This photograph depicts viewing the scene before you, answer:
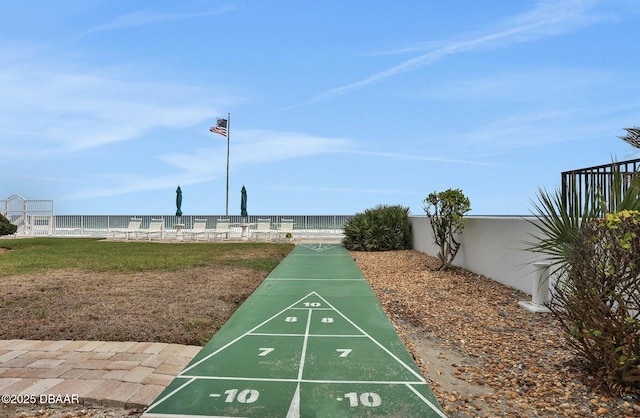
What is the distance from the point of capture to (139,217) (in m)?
23.5

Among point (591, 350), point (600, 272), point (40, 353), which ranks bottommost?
point (40, 353)

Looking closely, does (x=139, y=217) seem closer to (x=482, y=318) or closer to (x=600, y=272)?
(x=482, y=318)

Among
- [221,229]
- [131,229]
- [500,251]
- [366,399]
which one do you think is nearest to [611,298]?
[366,399]

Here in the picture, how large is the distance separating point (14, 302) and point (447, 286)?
713 cm

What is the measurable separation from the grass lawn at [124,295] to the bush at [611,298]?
3.68m

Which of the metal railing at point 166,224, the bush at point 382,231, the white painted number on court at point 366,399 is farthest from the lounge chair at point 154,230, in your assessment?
the white painted number on court at point 366,399

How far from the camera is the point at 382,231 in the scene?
14977mm

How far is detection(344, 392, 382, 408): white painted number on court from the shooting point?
10.2ft

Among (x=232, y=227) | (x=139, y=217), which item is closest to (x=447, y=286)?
(x=232, y=227)

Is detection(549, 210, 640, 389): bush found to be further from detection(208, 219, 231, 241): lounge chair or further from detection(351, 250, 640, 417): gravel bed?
detection(208, 219, 231, 241): lounge chair

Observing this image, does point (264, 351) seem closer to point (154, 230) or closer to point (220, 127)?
point (154, 230)

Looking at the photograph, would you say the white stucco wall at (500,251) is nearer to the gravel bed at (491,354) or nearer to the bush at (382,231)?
the gravel bed at (491,354)

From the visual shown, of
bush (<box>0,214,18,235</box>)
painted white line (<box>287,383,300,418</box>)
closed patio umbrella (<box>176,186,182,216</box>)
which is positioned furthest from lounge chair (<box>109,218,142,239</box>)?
painted white line (<box>287,383,300,418</box>)

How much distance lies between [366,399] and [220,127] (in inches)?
949
